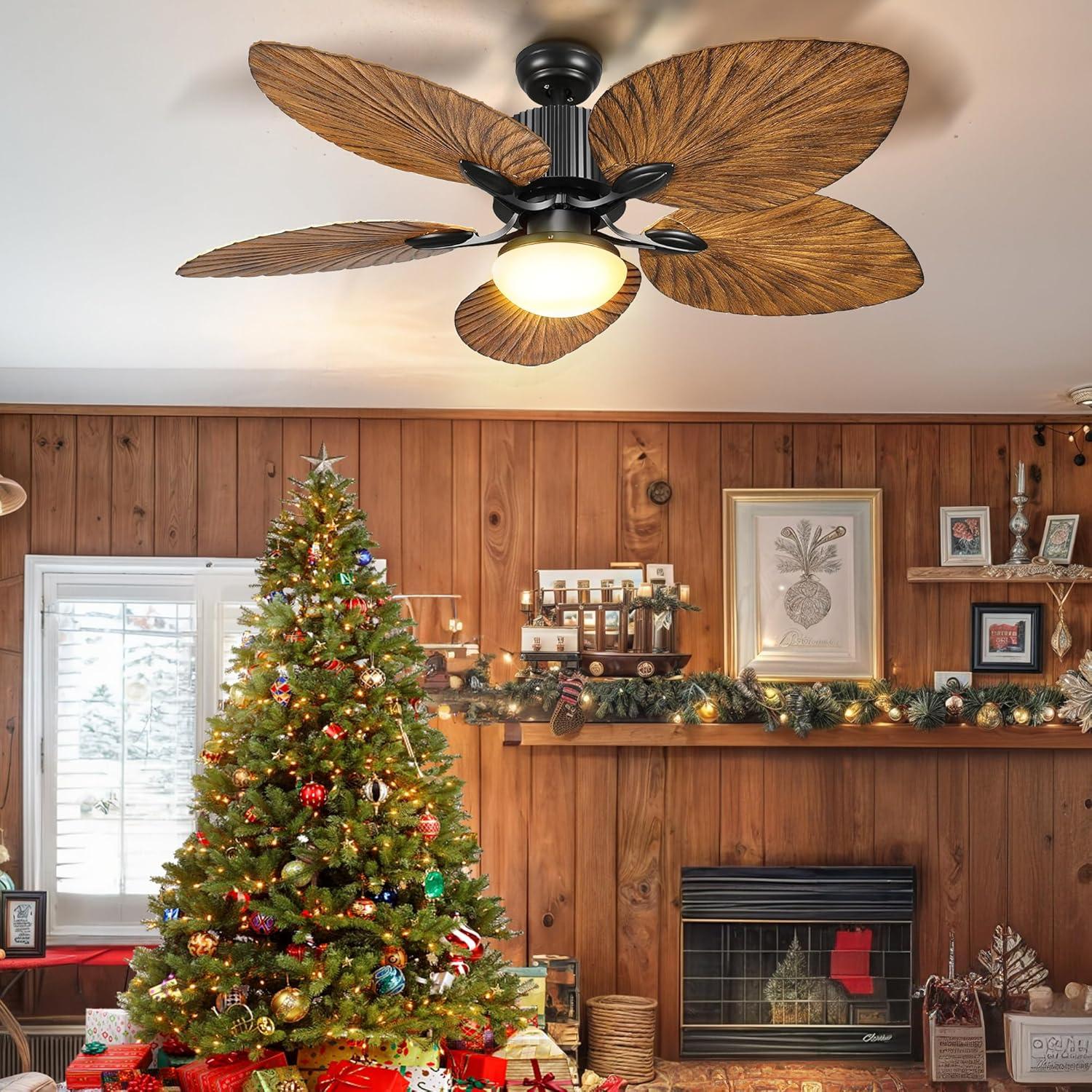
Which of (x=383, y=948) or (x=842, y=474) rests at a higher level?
(x=842, y=474)

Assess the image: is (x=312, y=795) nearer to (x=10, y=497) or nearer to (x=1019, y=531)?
(x=10, y=497)

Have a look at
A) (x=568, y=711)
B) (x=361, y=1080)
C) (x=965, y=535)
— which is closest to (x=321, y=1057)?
(x=361, y=1080)

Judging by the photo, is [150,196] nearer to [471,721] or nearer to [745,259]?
[745,259]

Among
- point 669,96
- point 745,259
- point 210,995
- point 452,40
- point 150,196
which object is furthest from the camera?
point 210,995

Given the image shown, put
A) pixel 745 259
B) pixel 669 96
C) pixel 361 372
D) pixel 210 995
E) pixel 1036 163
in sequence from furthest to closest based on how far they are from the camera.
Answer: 1. pixel 361 372
2. pixel 210 995
3. pixel 1036 163
4. pixel 745 259
5. pixel 669 96

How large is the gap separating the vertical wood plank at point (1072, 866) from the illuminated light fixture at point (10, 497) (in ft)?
13.2

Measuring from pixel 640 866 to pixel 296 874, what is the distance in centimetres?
196

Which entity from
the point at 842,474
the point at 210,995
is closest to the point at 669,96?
the point at 210,995

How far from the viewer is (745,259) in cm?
162

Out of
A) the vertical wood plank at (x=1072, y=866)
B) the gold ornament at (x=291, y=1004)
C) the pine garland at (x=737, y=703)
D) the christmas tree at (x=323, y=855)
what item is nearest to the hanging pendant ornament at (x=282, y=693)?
the christmas tree at (x=323, y=855)

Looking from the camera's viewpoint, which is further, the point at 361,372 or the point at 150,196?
the point at 361,372

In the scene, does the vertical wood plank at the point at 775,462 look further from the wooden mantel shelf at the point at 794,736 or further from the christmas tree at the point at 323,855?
the christmas tree at the point at 323,855

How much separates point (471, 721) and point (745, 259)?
8.24 ft

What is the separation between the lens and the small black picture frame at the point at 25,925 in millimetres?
3619
